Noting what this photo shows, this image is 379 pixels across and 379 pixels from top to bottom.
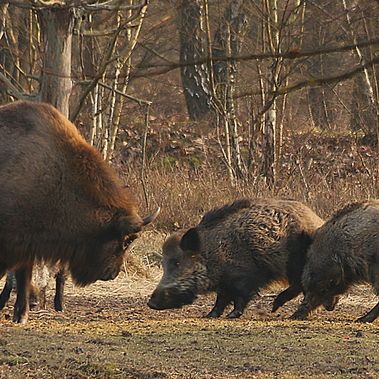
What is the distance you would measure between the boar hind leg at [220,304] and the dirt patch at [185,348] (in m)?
0.30

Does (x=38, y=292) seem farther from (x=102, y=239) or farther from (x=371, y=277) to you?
(x=371, y=277)

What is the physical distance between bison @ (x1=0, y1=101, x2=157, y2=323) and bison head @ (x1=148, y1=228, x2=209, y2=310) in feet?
4.15

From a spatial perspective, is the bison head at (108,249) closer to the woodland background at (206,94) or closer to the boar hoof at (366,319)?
the woodland background at (206,94)

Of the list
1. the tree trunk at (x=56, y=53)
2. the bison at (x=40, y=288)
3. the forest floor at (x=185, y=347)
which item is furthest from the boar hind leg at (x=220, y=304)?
the tree trunk at (x=56, y=53)

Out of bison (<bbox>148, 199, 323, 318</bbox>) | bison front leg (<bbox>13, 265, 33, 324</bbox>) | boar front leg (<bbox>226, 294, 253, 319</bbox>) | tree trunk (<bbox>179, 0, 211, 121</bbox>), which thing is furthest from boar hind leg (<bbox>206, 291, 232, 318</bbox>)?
tree trunk (<bbox>179, 0, 211, 121</bbox>)

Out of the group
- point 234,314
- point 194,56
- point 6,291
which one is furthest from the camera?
point 194,56

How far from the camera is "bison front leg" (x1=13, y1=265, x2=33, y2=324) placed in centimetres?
1044

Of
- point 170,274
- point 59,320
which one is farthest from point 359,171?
point 59,320

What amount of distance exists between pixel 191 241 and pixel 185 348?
322cm

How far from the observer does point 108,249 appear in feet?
34.6

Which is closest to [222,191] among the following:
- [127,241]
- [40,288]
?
[40,288]

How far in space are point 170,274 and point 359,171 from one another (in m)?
9.87

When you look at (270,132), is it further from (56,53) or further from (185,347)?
(185,347)

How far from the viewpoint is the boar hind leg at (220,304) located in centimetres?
1164
